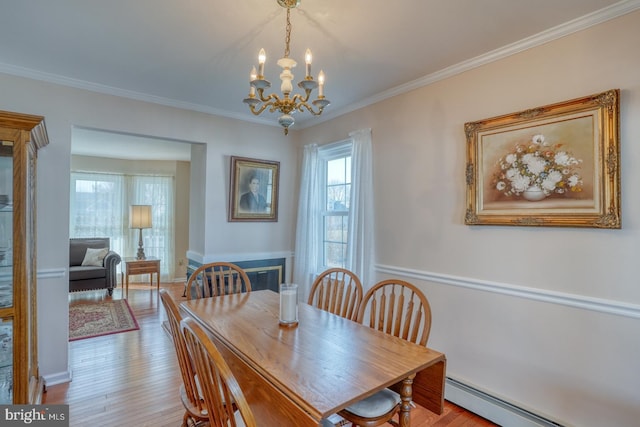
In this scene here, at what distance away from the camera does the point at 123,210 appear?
6.08 meters

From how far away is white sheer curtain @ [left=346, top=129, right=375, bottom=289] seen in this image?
2.89 metres

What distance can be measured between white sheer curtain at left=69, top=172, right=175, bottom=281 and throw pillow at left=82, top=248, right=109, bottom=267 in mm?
767

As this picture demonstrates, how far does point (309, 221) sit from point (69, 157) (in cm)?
222

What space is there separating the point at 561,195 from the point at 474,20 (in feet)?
3.61

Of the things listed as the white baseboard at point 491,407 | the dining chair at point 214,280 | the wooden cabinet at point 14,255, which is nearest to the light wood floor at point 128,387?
the white baseboard at point 491,407

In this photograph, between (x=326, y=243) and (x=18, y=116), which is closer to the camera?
(x=18, y=116)

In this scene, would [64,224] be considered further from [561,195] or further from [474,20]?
[561,195]

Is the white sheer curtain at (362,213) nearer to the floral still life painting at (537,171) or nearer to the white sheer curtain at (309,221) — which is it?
the white sheer curtain at (309,221)

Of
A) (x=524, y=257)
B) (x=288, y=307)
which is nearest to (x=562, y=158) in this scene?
(x=524, y=257)

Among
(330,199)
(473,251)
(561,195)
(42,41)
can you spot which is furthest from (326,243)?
(42,41)

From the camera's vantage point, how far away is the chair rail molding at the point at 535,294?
164 cm

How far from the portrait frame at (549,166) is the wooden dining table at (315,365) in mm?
1141

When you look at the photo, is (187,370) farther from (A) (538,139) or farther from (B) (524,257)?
(A) (538,139)

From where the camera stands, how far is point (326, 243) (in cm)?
361
